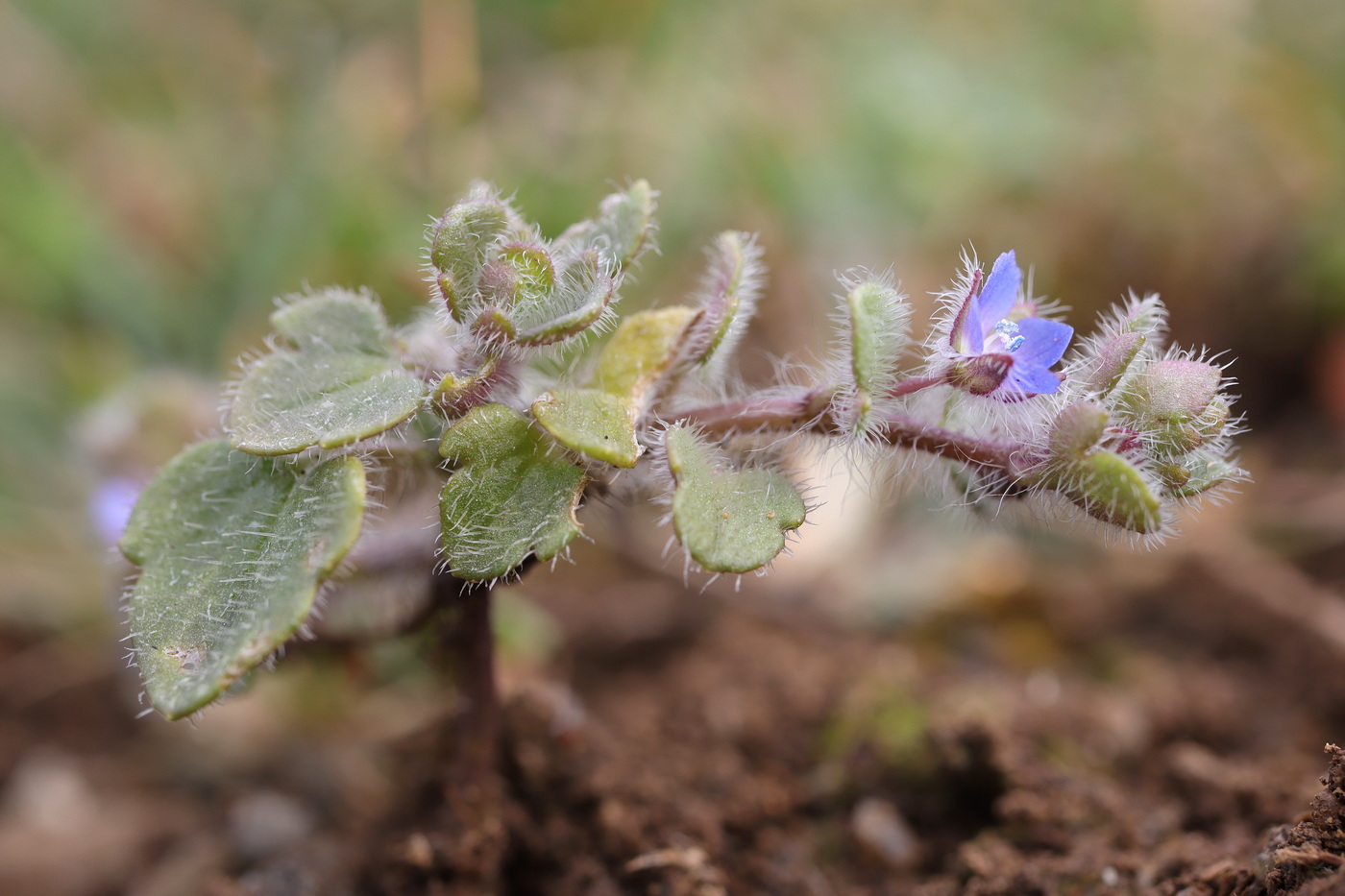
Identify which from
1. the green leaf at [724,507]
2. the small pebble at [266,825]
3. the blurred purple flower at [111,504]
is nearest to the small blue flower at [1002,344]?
the green leaf at [724,507]

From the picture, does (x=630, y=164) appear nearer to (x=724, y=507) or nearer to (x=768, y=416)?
(x=768, y=416)

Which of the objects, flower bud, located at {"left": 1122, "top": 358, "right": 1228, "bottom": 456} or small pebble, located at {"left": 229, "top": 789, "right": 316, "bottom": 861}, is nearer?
flower bud, located at {"left": 1122, "top": 358, "right": 1228, "bottom": 456}

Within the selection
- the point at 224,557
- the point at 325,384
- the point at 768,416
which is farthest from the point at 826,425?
the point at 224,557

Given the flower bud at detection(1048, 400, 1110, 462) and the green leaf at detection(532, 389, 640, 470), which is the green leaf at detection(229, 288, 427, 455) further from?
the flower bud at detection(1048, 400, 1110, 462)

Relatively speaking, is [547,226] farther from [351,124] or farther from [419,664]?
[419,664]

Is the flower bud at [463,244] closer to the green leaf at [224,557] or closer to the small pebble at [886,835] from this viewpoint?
the green leaf at [224,557]

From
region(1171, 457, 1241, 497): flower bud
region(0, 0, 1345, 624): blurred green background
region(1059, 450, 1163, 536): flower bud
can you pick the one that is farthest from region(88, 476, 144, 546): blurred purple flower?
region(1171, 457, 1241, 497): flower bud

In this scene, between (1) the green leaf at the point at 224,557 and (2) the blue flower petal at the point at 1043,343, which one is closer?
(1) the green leaf at the point at 224,557

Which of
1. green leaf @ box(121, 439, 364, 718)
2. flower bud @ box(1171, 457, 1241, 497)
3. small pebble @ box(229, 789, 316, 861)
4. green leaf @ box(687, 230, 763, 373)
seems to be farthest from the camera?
small pebble @ box(229, 789, 316, 861)
